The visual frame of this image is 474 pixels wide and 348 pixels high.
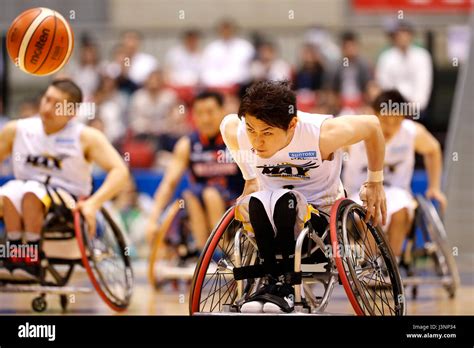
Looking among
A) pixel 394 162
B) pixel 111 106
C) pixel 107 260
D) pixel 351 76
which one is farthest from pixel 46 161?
pixel 351 76

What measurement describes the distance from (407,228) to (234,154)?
2727 millimetres

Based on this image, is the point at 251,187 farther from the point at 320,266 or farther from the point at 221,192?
the point at 221,192

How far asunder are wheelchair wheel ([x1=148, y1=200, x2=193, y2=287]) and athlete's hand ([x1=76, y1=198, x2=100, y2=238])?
67.9 inches

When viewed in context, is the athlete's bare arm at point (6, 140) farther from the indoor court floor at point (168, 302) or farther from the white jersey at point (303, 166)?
the white jersey at point (303, 166)

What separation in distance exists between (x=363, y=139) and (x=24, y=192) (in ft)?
7.72

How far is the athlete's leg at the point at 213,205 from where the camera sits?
877cm

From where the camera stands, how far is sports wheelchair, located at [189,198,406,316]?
511 cm

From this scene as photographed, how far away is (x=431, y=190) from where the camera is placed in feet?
28.0

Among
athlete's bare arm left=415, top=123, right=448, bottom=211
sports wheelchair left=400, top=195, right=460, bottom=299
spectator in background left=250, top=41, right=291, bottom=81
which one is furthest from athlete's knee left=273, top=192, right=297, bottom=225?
spectator in background left=250, top=41, right=291, bottom=81

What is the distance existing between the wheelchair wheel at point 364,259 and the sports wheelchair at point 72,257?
1.84 metres

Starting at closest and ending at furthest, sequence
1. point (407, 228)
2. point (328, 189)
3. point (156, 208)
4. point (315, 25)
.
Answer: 1. point (328, 189)
2. point (407, 228)
3. point (156, 208)
4. point (315, 25)

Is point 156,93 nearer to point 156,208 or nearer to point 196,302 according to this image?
point 156,208

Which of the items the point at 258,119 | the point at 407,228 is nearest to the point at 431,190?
the point at 407,228

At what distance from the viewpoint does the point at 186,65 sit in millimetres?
12727
